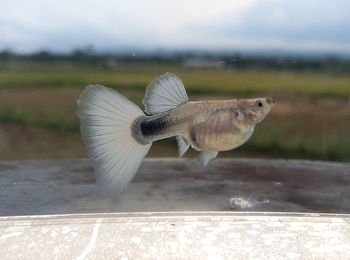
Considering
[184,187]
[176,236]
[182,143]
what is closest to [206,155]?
[182,143]

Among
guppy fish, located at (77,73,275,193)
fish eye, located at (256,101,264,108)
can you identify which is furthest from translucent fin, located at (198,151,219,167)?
fish eye, located at (256,101,264,108)

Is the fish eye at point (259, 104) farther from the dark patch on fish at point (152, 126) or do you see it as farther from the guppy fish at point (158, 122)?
the dark patch on fish at point (152, 126)

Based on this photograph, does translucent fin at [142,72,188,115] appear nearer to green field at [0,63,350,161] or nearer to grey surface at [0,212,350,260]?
green field at [0,63,350,161]

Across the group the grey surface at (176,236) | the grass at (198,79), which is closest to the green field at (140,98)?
the grass at (198,79)

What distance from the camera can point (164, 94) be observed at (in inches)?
38.9

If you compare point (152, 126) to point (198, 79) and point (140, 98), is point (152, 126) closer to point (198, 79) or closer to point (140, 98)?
point (140, 98)

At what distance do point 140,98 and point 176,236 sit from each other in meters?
0.27

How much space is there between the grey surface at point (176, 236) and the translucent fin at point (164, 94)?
0.75 ft

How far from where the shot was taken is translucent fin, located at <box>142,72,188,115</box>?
0.98 metres

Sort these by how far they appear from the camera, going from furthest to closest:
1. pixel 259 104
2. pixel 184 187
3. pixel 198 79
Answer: pixel 184 187 < pixel 198 79 < pixel 259 104

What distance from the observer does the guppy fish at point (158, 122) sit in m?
0.95

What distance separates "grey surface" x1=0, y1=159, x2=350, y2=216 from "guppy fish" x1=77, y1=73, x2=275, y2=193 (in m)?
0.17

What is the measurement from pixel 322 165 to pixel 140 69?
2.12ft

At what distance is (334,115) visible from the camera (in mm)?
1401
